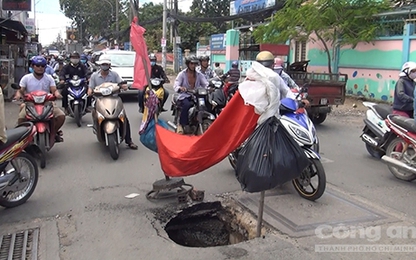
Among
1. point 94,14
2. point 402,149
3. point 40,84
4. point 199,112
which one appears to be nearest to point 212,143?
point 199,112

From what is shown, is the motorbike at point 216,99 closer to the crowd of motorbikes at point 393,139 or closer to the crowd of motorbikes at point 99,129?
the crowd of motorbikes at point 99,129

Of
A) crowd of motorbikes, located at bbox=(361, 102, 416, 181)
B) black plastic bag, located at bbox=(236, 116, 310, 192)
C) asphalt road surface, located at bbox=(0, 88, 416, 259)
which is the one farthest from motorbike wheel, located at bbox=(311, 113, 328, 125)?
black plastic bag, located at bbox=(236, 116, 310, 192)

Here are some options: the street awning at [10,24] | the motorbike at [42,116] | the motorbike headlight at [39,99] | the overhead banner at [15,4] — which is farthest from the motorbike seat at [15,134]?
the overhead banner at [15,4]

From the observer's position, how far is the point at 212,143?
4.11 meters

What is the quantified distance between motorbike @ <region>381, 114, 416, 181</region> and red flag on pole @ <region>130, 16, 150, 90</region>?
365cm

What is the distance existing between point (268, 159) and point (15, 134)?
2971 mm

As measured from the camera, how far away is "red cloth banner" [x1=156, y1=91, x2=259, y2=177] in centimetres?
388

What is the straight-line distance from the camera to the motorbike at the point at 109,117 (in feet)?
23.1

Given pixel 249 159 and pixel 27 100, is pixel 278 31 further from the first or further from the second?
pixel 249 159

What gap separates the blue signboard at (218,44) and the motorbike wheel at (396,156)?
67.5 feet

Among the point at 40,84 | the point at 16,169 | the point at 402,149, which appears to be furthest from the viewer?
the point at 40,84

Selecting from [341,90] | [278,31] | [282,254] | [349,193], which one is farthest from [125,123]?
[278,31]

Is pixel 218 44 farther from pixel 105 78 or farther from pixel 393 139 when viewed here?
pixel 393 139

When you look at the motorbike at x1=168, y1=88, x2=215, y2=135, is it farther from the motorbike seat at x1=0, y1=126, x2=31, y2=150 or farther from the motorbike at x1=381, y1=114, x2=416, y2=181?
the motorbike at x1=381, y1=114, x2=416, y2=181
